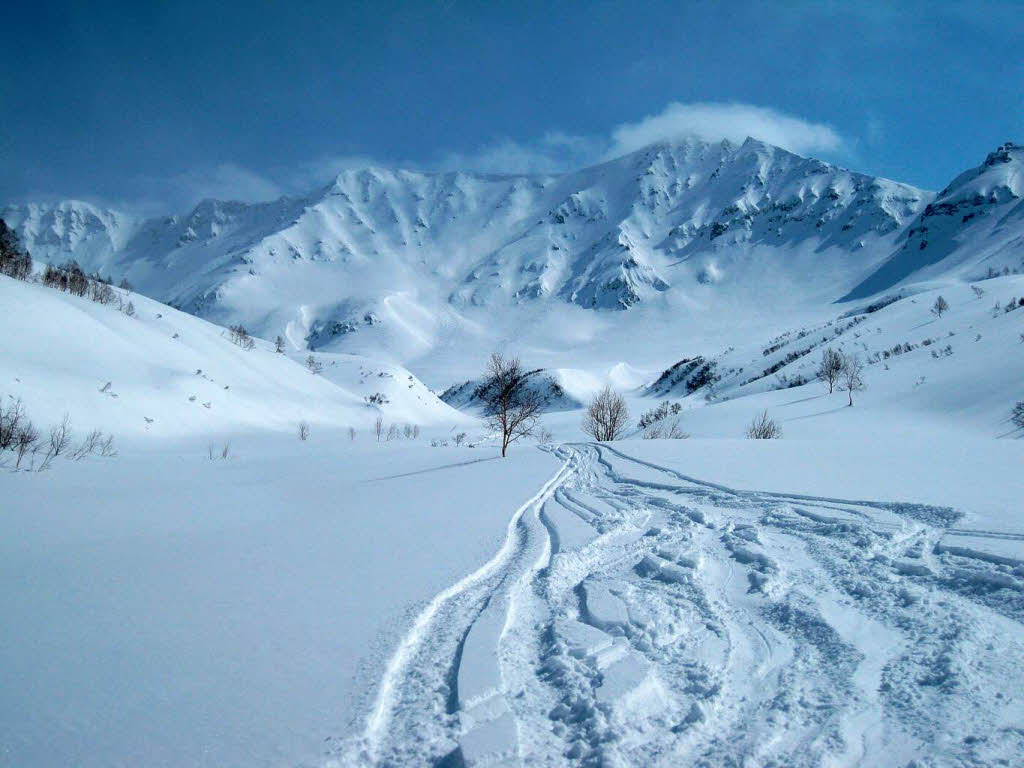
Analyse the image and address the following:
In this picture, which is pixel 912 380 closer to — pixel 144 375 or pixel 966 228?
pixel 144 375

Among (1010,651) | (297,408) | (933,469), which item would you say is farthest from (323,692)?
(297,408)

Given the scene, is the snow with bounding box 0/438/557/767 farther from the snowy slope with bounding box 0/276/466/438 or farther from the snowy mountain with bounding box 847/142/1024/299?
the snowy mountain with bounding box 847/142/1024/299

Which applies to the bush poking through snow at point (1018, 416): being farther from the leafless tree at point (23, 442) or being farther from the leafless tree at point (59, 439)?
the leafless tree at point (59, 439)

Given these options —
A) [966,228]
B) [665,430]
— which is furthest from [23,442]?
[966,228]

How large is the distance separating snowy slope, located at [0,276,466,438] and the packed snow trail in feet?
53.0

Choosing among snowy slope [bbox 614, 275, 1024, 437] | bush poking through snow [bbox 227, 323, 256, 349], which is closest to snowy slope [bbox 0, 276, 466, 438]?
bush poking through snow [bbox 227, 323, 256, 349]

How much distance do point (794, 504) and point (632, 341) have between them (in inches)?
→ 5871

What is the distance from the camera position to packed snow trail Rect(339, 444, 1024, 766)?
7.35 feet

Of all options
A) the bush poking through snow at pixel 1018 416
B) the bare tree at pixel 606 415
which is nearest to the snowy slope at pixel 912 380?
the bush poking through snow at pixel 1018 416

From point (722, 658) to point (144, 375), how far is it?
22390mm

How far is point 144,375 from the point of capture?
762 inches

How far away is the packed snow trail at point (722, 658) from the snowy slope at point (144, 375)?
53.0ft

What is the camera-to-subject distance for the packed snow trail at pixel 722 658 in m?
2.24

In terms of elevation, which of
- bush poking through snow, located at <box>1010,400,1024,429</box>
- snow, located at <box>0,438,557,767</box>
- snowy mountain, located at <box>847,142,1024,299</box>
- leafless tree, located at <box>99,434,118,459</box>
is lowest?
snow, located at <box>0,438,557,767</box>
